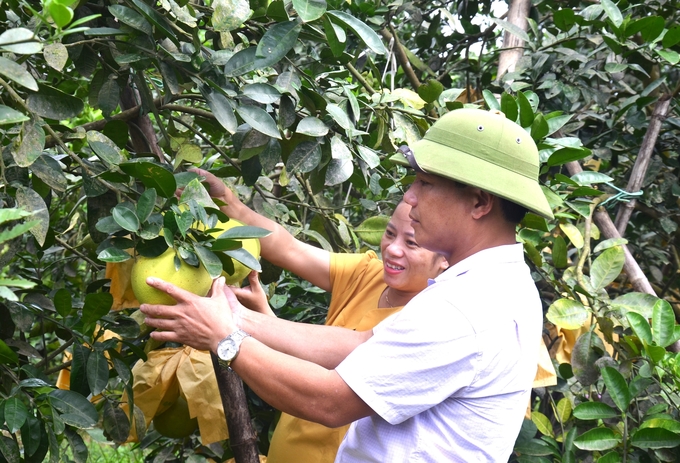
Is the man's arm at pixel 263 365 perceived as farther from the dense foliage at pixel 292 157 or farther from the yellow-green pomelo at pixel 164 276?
the dense foliage at pixel 292 157

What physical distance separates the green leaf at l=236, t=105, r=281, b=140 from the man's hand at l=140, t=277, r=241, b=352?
1.14 feet

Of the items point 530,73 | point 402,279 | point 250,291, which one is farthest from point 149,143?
point 530,73

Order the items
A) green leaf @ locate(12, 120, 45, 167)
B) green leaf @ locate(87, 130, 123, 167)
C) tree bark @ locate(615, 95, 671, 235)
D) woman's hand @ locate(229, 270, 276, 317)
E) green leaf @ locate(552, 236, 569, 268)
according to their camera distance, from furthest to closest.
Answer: tree bark @ locate(615, 95, 671, 235), green leaf @ locate(552, 236, 569, 268), woman's hand @ locate(229, 270, 276, 317), green leaf @ locate(87, 130, 123, 167), green leaf @ locate(12, 120, 45, 167)

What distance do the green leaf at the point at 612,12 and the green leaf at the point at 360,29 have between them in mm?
1117

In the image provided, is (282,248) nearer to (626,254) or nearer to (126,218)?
(126,218)

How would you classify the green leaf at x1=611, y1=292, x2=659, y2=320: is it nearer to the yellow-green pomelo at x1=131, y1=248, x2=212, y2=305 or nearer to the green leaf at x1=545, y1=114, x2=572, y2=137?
the green leaf at x1=545, y1=114, x2=572, y2=137

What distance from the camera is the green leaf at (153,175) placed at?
1.37 metres

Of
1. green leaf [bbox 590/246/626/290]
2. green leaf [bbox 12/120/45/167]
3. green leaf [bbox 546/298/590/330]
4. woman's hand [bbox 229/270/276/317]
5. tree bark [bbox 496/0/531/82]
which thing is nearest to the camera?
green leaf [bbox 12/120/45/167]

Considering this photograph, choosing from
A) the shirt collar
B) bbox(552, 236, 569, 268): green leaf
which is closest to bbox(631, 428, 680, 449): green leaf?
bbox(552, 236, 569, 268): green leaf

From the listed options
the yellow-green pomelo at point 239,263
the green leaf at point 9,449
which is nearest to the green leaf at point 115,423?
the green leaf at point 9,449

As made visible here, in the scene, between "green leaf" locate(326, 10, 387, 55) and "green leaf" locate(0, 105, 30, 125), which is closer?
"green leaf" locate(0, 105, 30, 125)

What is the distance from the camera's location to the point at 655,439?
6.63ft

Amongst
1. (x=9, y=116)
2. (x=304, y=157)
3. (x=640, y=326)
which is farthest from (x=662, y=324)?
(x=9, y=116)

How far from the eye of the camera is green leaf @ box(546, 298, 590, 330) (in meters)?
2.12
